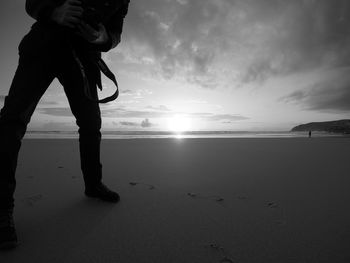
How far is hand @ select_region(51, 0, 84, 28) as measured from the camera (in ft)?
4.47

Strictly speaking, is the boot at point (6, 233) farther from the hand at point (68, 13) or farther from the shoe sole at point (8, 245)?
the hand at point (68, 13)

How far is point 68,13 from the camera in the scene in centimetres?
136

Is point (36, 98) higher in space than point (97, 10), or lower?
lower

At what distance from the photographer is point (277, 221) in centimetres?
140

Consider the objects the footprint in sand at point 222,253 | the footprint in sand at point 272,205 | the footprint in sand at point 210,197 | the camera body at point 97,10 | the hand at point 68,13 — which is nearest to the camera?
the footprint in sand at point 222,253

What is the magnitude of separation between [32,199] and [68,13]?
1.44 m

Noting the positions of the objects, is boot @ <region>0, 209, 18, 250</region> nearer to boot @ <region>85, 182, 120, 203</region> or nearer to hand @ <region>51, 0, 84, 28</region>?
boot @ <region>85, 182, 120, 203</region>

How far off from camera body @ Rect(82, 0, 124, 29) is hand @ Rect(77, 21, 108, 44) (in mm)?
40

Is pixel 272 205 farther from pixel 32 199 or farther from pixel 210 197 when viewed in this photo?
pixel 32 199

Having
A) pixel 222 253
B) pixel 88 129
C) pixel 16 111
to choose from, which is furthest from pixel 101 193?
pixel 222 253

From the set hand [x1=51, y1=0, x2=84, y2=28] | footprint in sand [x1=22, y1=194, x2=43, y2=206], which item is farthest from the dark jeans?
footprint in sand [x1=22, y1=194, x2=43, y2=206]

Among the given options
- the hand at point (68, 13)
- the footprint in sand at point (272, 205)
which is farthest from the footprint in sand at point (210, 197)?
the hand at point (68, 13)

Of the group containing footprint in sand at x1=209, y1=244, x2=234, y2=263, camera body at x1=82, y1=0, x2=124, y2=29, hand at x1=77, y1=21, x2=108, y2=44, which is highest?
Answer: camera body at x1=82, y1=0, x2=124, y2=29

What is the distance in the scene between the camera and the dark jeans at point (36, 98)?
4.19 feet
